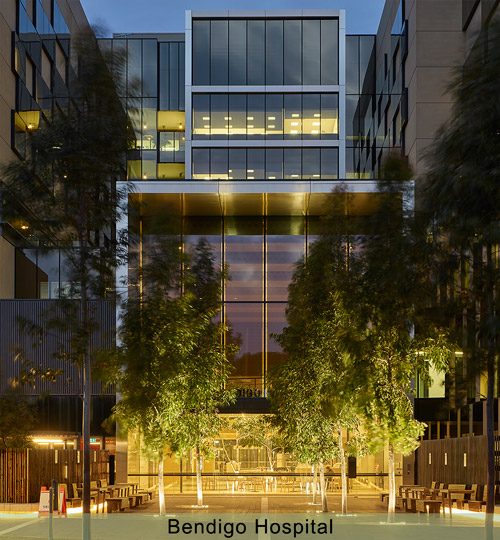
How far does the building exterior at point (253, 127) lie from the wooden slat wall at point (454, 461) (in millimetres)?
2091

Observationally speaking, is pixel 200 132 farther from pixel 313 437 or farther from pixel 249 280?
pixel 313 437

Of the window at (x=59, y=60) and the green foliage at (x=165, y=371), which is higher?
the window at (x=59, y=60)

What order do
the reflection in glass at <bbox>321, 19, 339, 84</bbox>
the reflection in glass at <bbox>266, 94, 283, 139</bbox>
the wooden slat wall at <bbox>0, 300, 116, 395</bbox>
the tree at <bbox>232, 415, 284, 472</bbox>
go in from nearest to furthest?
the wooden slat wall at <bbox>0, 300, 116, 395</bbox> < the tree at <bbox>232, 415, 284, 472</bbox> < the reflection in glass at <bbox>321, 19, 339, 84</bbox> < the reflection in glass at <bbox>266, 94, 283, 139</bbox>

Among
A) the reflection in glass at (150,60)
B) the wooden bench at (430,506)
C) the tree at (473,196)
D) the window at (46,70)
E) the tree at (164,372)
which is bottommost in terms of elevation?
the wooden bench at (430,506)

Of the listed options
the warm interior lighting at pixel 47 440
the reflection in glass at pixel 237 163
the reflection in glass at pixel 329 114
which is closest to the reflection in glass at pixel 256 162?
the reflection in glass at pixel 237 163

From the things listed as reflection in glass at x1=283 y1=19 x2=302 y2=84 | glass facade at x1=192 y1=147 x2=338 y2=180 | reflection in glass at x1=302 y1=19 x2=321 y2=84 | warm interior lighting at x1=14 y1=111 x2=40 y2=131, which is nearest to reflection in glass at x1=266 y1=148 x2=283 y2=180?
glass facade at x1=192 y1=147 x2=338 y2=180

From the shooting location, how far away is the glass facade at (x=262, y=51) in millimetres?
58375

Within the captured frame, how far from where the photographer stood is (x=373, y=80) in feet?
208

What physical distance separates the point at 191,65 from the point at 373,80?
41.5 ft

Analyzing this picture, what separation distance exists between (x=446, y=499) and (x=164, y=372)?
988 cm

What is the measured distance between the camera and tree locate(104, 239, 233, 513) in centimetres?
2936

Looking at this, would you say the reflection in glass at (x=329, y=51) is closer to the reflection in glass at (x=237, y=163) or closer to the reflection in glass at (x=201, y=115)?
the reflection in glass at (x=237, y=163)

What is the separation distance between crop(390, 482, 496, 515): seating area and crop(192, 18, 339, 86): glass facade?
3141 cm

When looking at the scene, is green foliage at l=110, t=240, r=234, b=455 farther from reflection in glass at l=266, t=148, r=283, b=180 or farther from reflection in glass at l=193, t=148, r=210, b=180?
reflection in glass at l=266, t=148, r=283, b=180
